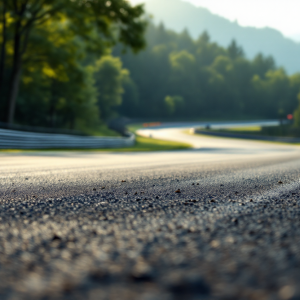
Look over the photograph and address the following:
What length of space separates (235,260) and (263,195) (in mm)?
2524

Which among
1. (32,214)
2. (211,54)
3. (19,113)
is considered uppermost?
(211,54)

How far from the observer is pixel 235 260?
5.54ft

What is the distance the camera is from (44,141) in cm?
1803

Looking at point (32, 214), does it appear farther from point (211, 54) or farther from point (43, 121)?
point (211, 54)

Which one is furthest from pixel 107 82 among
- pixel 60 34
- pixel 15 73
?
pixel 15 73

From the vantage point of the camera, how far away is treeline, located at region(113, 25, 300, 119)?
12312 cm

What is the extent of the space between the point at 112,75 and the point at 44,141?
5875cm

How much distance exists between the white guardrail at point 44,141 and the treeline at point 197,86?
95.4 meters

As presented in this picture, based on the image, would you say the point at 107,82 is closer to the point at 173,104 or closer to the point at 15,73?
the point at 173,104

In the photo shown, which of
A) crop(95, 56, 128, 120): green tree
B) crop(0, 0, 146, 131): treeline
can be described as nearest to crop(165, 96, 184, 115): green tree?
crop(95, 56, 128, 120): green tree

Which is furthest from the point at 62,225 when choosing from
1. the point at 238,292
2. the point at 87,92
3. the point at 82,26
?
the point at 87,92

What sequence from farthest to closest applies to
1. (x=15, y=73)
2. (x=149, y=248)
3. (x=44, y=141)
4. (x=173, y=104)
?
(x=173, y=104)
(x=15, y=73)
(x=44, y=141)
(x=149, y=248)

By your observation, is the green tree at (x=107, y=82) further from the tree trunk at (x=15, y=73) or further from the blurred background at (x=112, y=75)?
the tree trunk at (x=15, y=73)

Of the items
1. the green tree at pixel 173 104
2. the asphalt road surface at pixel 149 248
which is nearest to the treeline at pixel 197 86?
the green tree at pixel 173 104
